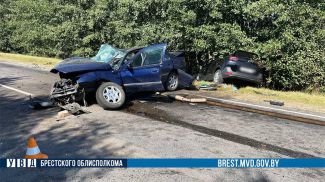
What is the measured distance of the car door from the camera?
9.87 m

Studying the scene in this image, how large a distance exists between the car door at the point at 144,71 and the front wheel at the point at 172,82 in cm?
196

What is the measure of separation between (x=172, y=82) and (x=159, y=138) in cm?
611

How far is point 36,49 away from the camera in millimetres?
35969

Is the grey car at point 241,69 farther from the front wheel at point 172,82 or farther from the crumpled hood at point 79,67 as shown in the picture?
the crumpled hood at point 79,67

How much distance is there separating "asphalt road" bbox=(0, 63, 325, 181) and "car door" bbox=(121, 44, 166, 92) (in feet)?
2.03

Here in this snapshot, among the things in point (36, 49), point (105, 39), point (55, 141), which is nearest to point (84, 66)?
point (55, 141)

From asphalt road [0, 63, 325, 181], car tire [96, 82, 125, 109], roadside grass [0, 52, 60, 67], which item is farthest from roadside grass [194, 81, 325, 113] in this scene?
roadside grass [0, 52, 60, 67]

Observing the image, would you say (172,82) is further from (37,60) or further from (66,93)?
(37,60)

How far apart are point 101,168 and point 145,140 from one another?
1504 mm

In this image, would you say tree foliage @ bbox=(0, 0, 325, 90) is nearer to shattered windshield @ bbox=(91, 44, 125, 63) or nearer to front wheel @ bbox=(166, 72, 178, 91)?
front wheel @ bbox=(166, 72, 178, 91)

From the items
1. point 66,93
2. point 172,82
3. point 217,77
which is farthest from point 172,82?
point 66,93

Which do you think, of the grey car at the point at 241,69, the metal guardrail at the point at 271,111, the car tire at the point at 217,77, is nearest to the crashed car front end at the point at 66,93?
the metal guardrail at the point at 271,111

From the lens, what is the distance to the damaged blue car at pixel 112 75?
898cm

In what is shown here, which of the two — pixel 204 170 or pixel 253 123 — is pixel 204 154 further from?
pixel 253 123
